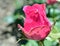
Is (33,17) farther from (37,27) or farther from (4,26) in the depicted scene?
(4,26)

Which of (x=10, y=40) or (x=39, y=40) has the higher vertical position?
(x=39, y=40)

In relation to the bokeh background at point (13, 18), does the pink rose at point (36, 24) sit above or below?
above

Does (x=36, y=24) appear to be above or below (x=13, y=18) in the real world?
above

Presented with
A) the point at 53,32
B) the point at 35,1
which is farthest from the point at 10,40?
the point at 53,32

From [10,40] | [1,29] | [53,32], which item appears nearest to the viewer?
[53,32]

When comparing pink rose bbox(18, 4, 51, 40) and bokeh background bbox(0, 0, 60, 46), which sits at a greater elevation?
pink rose bbox(18, 4, 51, 40)

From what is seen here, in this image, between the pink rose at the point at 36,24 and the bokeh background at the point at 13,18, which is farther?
the bokeh background at the point at 13,18

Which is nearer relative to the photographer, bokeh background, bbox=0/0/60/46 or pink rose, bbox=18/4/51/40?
pink rose, bbox=18/4/51/40

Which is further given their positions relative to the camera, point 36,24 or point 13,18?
point 13,18
